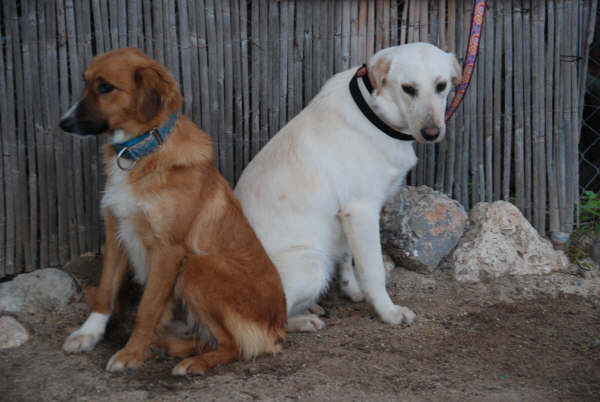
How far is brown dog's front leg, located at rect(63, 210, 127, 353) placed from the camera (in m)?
3.16

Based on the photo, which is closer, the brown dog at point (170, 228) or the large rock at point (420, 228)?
the brown dog at point (170, 228)

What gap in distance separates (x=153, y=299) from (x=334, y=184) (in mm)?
1216

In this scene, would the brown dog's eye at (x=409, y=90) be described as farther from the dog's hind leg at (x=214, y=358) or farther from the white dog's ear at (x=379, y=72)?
the dog's hind leg at (x=214, y=358)

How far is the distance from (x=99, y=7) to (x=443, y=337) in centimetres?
299

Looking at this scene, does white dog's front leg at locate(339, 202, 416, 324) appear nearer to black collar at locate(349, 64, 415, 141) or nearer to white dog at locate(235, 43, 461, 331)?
white dog at locate(235, 43, 461, 331)

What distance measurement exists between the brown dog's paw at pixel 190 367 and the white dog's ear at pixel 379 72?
5.80 ft

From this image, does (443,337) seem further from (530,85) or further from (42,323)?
(42,323)

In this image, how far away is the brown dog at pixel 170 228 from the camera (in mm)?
2908

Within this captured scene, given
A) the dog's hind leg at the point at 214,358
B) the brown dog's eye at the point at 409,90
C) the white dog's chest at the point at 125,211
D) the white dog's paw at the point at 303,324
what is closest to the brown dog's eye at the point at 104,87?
the white dog's chest at the point at 125,211

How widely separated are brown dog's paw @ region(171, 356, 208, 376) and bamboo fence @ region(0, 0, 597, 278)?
4.93ft

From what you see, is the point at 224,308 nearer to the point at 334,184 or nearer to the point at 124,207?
the point at 124,207

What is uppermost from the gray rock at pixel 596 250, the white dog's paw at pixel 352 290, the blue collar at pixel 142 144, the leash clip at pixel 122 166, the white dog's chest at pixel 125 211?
the blue collar at pixel 142 144

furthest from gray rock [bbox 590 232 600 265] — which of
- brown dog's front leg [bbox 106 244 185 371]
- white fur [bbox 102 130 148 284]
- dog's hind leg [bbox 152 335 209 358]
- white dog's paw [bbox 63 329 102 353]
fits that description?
white dog's paw [bbox 63 329 102 353]

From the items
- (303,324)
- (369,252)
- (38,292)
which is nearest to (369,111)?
(369,252)
